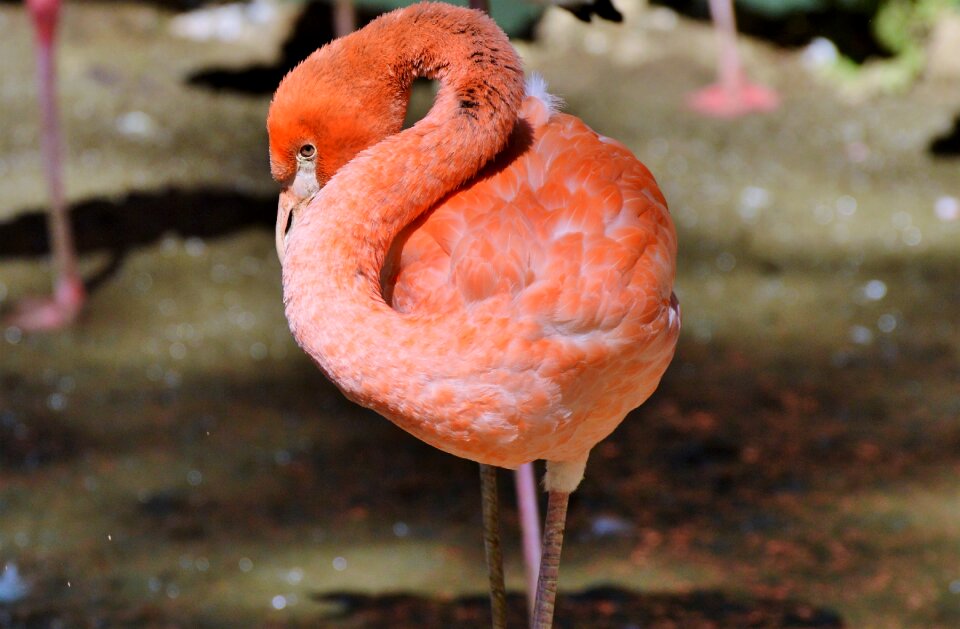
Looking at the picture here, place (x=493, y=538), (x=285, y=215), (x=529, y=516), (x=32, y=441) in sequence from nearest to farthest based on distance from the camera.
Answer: (x=285, y=215) → (x=493, y=538) → (x=529, y=516) → (x=32, y=441)

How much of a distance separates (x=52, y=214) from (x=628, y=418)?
7.00ft

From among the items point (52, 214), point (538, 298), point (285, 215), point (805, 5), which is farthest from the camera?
point (805, 5)

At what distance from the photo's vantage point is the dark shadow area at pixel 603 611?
2.87m

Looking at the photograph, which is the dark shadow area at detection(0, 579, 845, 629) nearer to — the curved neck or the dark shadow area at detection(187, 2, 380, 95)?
the curved neck

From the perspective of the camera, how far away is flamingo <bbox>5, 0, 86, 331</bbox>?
13.7 feet

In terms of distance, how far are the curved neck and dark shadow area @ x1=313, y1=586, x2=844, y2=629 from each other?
137cm

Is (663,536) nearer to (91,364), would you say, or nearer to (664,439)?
(664,439)

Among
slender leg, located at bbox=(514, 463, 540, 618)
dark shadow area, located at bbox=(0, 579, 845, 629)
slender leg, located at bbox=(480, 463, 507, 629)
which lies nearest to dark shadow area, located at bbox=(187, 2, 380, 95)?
dark shadow area, located at bbox=(0, 579, 845, 629)

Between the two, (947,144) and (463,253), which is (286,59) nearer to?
(947,144)

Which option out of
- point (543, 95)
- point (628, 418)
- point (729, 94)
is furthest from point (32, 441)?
point (729, 94)

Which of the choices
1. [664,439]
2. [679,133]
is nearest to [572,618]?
[664,439]

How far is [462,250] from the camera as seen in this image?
1782 millimetres

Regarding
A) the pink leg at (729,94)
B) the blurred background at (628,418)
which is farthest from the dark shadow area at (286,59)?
the pink leg at (729,94)

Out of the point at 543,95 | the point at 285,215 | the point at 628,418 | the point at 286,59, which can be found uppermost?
the point at 543,95
